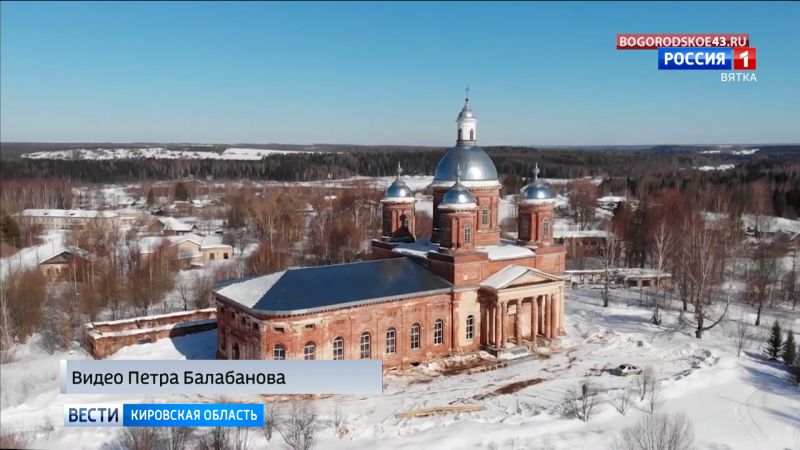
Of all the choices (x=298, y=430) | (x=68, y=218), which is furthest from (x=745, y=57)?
(x=68, y=218)

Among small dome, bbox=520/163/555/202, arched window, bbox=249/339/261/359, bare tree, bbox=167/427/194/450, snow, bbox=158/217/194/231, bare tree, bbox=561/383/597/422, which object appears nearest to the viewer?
bare tree, bbox=167/427/194/450

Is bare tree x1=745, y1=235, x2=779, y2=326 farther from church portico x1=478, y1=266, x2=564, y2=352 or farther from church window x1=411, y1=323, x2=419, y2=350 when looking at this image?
church window x1=411, y1=323, x2=419, y2=350

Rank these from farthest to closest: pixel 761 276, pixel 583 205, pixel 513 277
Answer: pixel 583 205 → pixel 761 276 → pixel 513 277

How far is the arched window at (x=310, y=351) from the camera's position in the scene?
2209 centimetres

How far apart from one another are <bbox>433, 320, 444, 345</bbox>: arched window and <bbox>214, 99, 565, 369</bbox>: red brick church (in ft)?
0.14

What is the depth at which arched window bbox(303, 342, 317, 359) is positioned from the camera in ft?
72.5

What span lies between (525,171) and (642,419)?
107290 mm

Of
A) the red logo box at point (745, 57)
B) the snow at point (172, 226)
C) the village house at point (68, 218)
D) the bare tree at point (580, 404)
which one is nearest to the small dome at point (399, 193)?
the bare tree at point (580, 404)

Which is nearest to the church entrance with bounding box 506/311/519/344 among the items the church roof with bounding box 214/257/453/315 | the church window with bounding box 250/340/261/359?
the church roof with bounding box 214/257/453/315

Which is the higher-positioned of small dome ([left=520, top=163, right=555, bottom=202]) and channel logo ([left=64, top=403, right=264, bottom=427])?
small dome ([left=520, top=163, right=555, bottom=202])

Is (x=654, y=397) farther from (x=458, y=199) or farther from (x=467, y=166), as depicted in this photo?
(x=467, y=166)

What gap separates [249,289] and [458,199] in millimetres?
9280

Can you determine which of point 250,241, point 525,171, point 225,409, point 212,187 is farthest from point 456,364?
point 525,171

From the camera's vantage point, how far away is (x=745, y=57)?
15.5 m
